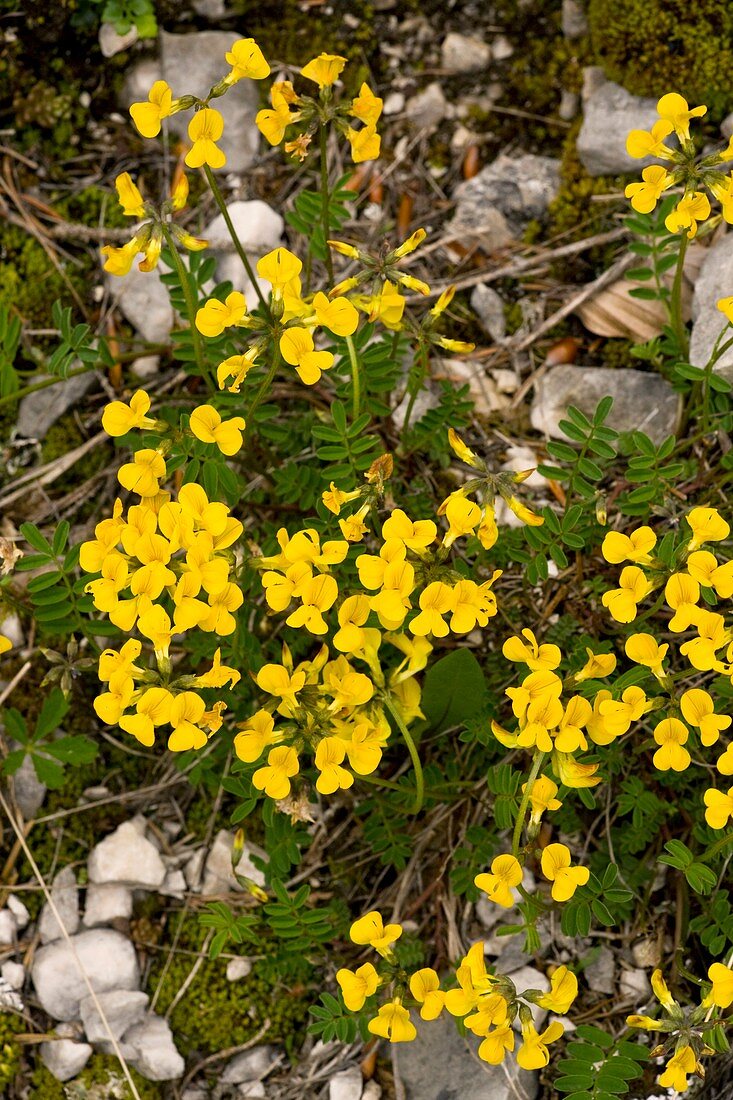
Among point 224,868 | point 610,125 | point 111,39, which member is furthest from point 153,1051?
point 111,39

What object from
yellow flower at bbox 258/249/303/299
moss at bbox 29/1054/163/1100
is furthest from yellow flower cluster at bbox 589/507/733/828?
moss at bbox 29/1054/163/1100

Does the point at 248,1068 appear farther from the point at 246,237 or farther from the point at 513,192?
the point at 513,192

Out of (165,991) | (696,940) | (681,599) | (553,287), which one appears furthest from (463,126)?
(165,991)

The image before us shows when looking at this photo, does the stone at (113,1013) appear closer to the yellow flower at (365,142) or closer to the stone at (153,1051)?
the stone at (153,1051)

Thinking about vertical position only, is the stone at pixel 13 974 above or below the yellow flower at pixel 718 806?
below

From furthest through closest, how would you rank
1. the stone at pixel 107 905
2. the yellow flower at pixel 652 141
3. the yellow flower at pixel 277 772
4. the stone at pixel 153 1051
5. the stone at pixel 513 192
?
the stone at pixel 513 192 < the stone at pixel 107 905 < the stone at pixel 153 1051 < the yellow flower at pixel 652 141 < the yellow flower at pixel 277 772

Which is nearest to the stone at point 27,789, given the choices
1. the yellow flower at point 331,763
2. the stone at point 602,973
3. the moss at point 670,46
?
the yellow flower at point 331,763

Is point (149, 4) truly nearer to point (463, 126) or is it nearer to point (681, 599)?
point (463, 126)
